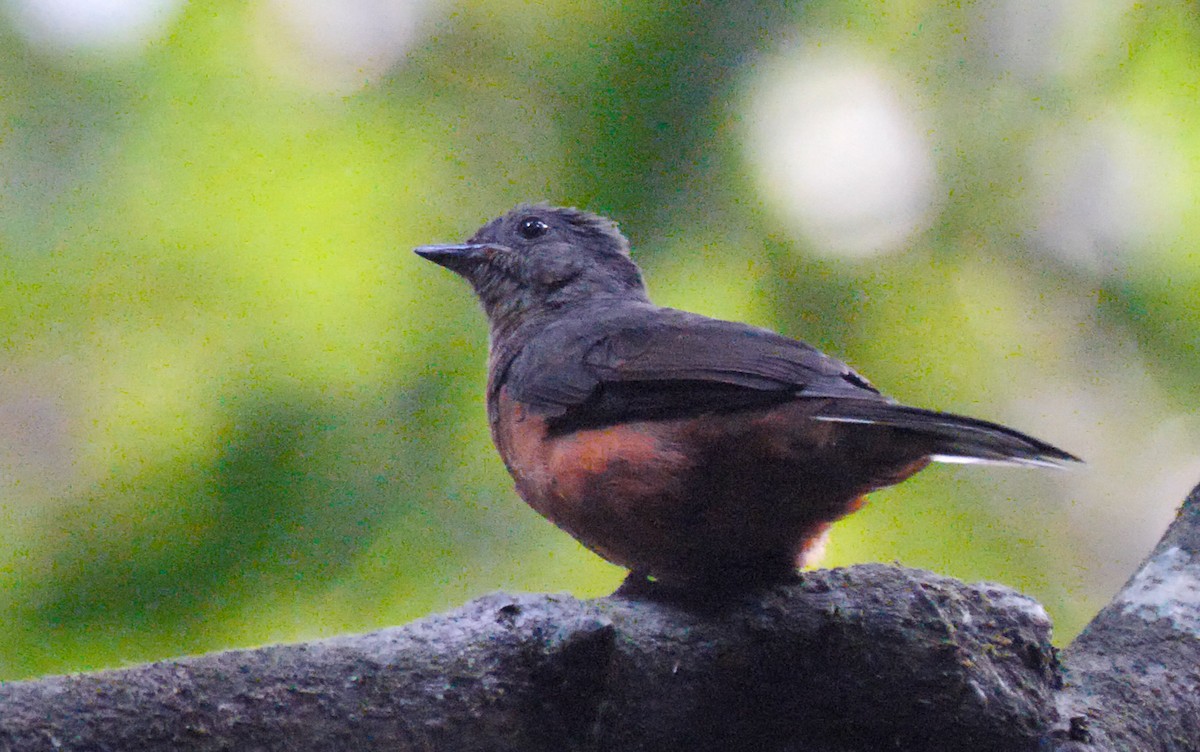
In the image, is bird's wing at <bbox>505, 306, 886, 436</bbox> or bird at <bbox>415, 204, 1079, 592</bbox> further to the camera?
bird's wing at <bbox>505, 306, 886, 436</bbox>

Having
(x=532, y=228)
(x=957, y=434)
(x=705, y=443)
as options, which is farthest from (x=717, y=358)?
(x=532, y=228)

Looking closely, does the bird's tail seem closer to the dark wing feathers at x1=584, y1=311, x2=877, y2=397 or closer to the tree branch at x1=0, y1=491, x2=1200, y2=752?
the dark wing feathers at x1=584, y1=311, x2=877, y2=397

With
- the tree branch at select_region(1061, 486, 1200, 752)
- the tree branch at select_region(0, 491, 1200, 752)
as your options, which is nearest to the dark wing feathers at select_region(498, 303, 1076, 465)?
the tree branch at select_region(0, 491, 1200, 752)

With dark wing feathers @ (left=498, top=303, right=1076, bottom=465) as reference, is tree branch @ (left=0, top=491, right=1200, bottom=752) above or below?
below

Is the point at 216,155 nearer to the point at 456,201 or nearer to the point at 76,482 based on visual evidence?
the point at 456,201

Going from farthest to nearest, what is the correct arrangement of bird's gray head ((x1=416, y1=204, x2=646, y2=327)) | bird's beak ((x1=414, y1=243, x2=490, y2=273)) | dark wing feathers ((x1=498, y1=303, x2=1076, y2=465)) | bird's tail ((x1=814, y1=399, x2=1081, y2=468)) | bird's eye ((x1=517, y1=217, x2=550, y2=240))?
bird's eye ((x1=517, y1=217, x2=550, y2=240)) → bird's gray head ((x1=416, y1=204, x2=646, y2=327)) → bird's beak ((x1=414, y1=243, x2=490, y2=273)) → dark wing feathers ((x1=498, y1=303, x2=1076, y2=465)) → bird's tail ((x1=814, y1=399, x2=1081, y2=468))

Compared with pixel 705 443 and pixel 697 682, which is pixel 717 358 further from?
pixel 697 682

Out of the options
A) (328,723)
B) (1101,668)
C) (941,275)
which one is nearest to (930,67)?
(941,275)
